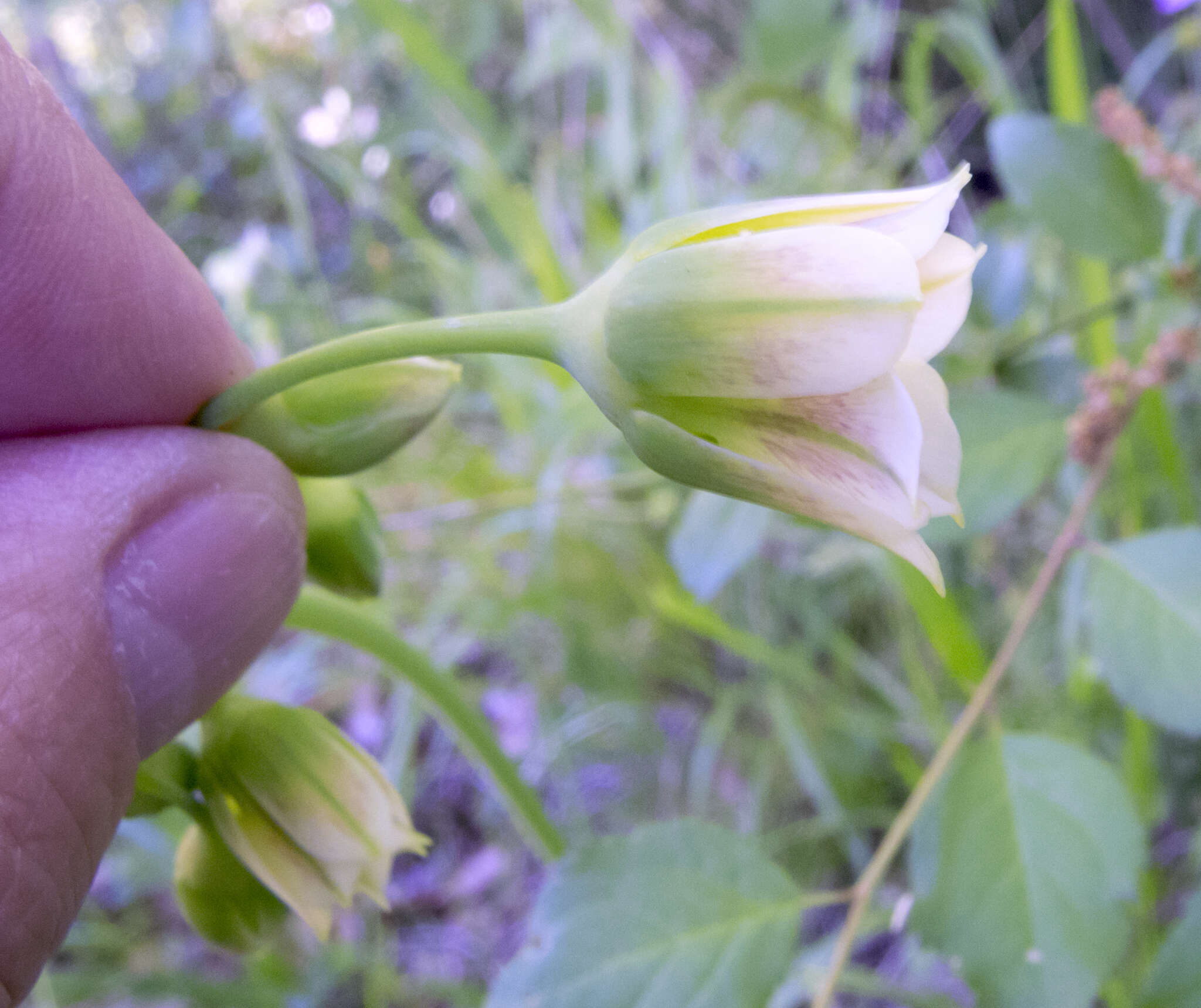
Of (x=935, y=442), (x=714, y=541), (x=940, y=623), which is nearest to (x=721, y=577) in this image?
(x=714, y=541)

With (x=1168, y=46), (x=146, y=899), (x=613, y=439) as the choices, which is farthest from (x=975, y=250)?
(x=146, y=899)

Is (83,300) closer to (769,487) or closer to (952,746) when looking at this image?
(769,487)

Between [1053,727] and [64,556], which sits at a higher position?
[64,556]

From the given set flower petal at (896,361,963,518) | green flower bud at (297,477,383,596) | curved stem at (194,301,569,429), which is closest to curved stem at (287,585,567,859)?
green flower bud at (297,477,383,596)

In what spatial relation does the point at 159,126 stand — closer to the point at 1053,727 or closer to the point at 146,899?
the point at 146,899

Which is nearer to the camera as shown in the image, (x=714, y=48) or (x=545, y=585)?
(x=545, y=585)
